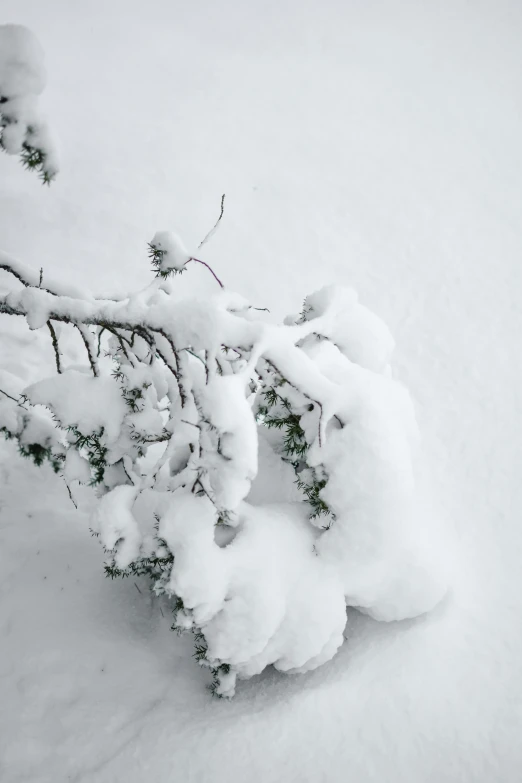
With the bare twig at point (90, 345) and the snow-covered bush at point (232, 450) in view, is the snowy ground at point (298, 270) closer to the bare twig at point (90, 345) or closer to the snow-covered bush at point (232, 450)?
the snow-covered bush at point (232, 450)

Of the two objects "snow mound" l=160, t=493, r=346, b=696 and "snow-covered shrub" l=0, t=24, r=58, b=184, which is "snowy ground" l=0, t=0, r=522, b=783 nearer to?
"snow mound" l=160, t=493, r=346, b=696

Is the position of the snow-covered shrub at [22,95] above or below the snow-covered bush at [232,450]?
above

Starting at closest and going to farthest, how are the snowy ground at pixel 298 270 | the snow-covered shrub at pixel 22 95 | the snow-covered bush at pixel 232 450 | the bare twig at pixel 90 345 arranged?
the snow-covered shrub at pixel 22 95
the snow-covered bush at pixel 232 450
the bare twig at pixel 90 345
the snowy ground at pixel 298 270

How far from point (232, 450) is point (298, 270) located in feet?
26.2

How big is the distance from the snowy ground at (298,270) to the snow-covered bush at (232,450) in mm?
687

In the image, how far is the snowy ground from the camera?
158 inches

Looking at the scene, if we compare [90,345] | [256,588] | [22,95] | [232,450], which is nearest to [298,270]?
[90,345]

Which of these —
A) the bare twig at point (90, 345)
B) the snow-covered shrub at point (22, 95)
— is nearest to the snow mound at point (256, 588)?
the bare twig at point (90, 345)

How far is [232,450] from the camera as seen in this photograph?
8.20 feet

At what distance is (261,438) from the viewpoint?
467cm

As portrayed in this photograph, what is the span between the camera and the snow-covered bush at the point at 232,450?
2807 millimetres

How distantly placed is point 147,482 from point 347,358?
1926mm

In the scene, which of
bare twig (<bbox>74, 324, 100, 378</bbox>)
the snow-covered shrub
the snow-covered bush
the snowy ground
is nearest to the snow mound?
the snow-covered bush

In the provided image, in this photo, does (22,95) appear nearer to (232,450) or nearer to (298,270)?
(232,450)
